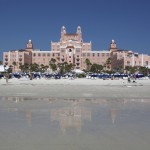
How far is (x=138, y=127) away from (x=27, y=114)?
3.75m

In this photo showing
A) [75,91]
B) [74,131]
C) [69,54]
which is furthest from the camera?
[69,54]

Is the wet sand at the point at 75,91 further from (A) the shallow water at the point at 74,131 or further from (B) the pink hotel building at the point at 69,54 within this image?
(B) the pink hotel building at the point at 69,54

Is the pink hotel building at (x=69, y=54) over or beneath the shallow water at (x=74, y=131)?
over

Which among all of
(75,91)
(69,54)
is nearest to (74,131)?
(75,91)

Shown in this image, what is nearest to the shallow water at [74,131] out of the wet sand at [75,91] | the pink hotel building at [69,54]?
the wet sand at [75,91]

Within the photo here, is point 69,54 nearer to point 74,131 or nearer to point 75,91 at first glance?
point 75,91

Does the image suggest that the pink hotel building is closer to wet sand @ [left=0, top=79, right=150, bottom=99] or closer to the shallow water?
wet sand @ [left=0, top=79, right=150, bottom=99]

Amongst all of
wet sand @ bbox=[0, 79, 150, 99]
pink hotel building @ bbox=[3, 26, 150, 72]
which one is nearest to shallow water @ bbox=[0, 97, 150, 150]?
wet sand @ bbox=[0, 79, 150, 99]

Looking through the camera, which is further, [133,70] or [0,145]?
[133,70]

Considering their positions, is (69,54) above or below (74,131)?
above

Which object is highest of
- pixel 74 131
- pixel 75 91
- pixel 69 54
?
pixel 69 54

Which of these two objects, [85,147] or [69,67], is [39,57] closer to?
[69,67]

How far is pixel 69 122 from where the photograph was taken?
834 cm

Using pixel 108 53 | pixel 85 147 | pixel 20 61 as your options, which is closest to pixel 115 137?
pixel 85 147
